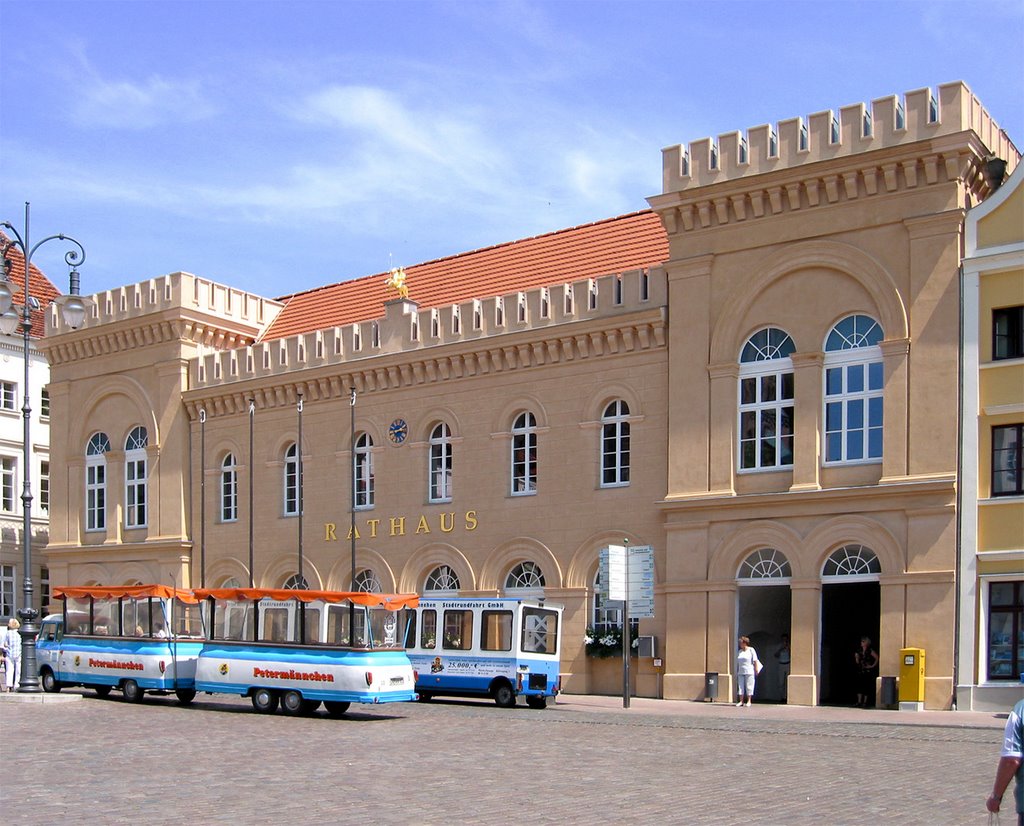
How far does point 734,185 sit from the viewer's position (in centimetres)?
3212

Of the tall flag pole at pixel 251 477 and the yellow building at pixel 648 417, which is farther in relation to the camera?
the tall flag pole at pixel 251 477

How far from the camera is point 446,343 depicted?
37.6m

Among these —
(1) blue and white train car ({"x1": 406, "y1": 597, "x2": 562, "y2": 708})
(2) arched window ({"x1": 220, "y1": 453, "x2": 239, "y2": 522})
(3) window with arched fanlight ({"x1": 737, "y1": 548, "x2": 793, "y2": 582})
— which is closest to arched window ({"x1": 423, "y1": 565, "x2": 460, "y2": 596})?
(1) blue and white train car ({"x1": 406, "y1": 597, "x2": 562, "y2": 708})

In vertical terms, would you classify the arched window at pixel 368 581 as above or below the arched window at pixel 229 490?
below

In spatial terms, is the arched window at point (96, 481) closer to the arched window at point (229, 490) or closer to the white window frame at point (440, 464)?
the arched window at point (229, 490)

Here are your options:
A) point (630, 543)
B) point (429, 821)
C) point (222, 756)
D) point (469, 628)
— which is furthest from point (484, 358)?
point (429, 821)

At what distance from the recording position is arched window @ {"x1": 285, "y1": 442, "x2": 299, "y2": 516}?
135ft

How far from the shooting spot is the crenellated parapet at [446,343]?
34.3m

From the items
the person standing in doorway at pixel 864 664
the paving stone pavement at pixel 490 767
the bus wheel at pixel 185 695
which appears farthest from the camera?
the person standing in doorway at pixel 864 664

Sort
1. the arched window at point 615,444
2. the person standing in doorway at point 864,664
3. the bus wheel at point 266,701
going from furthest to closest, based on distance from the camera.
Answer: the arched window at point 615,444
the person standing in doorway at point 864,664
the bus wheel at point 266,701

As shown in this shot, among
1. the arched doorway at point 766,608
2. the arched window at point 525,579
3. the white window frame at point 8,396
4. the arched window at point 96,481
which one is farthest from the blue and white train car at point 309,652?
the white window frame at point 8,396

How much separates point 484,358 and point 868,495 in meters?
11.2

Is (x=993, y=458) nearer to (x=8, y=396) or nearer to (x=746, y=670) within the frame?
(x=746, y=670)

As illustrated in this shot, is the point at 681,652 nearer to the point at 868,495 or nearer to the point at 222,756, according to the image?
the point at 868,495
